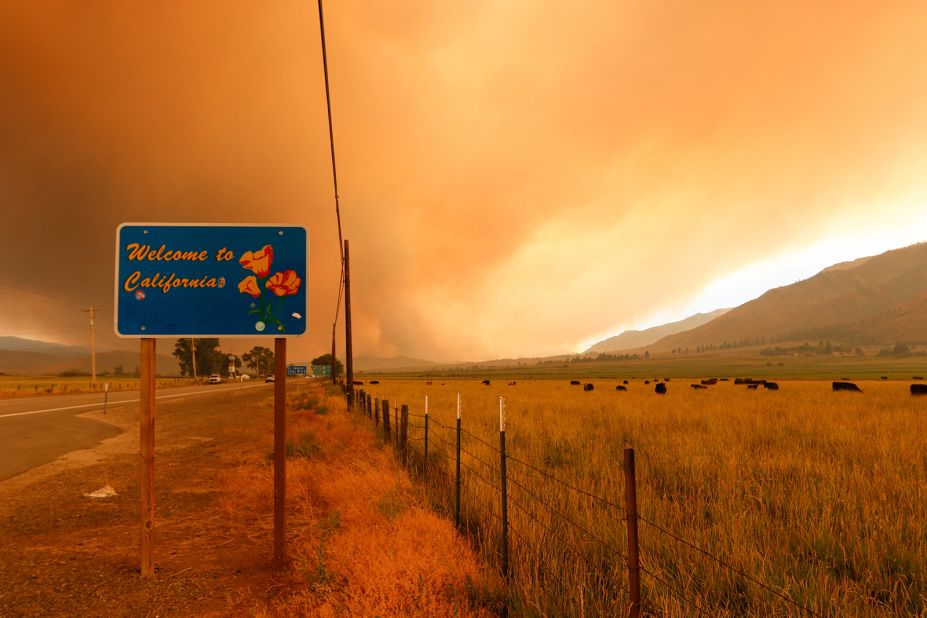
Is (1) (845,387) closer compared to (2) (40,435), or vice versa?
(2) (40,435)

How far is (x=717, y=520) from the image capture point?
554cm

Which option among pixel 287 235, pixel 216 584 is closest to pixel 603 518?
pixel 216 584

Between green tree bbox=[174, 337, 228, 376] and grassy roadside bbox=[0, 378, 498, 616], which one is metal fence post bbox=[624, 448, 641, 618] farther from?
green tree bbox=[174, 337, 228, 376]

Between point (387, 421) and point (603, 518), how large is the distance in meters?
7.79

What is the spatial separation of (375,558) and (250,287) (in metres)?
3.13

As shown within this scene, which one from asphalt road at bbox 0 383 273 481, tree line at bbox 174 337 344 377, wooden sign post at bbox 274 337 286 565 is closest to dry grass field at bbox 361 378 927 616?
wooden sign post at bbox 274 337 286 565

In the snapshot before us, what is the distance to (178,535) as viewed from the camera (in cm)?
611

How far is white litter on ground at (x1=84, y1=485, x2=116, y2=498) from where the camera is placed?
7.86 meters

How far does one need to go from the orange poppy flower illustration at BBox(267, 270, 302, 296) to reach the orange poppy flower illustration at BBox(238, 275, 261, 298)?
14 centimetres

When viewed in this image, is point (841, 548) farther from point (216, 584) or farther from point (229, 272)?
point (229, 272)

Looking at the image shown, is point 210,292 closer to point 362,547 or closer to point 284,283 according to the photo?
point 284,283

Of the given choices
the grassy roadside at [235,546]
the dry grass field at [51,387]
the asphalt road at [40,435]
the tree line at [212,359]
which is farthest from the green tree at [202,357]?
the grassy roadside at [235,546]

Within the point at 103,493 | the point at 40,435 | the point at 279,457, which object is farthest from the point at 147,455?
the point at 40,435

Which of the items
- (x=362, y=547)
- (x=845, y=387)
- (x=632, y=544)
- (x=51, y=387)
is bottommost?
(x=845, y=387)
